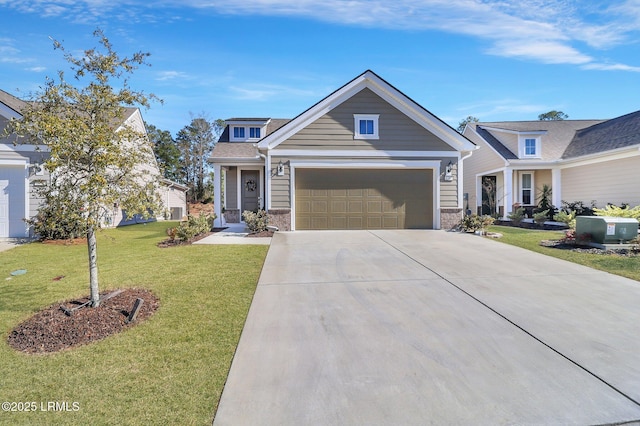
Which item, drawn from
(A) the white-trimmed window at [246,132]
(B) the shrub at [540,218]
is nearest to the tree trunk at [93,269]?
(A) the white-trimmed window at [246,132]

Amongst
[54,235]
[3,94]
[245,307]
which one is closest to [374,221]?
[245,307]

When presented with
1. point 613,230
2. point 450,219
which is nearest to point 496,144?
point 450,219

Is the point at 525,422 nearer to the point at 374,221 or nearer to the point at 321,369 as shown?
the point at 321,369

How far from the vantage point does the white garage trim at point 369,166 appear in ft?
39.1

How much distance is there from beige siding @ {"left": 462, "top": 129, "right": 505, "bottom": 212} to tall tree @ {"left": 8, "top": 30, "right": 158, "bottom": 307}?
18133 millimetres

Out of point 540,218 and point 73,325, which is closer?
point 73,325

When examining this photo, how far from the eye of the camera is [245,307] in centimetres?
445

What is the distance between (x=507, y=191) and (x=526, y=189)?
1903mm

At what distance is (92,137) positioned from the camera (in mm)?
3828

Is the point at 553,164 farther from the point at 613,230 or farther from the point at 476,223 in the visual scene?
the point at 613,230

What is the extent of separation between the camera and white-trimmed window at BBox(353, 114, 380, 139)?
39.8 feet

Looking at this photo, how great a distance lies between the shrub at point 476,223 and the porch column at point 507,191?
23.6 ft

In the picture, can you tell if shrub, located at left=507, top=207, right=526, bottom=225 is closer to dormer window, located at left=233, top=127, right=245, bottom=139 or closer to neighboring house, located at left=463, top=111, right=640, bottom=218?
neighboring house, located at left=463, top=111, right=640, bottom=218

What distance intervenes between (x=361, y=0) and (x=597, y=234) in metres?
9.56
